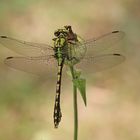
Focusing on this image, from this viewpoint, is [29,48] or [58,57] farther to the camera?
[29,48]

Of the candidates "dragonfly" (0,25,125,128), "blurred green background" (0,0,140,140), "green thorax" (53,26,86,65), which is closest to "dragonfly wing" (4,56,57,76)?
"dragonfly" (0,25,125,128)

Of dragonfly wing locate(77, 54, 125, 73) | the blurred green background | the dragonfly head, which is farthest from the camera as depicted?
the blurred green background

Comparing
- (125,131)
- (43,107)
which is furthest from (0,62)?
(125,131)

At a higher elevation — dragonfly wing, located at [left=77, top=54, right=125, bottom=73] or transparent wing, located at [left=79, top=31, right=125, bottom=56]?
transparent wing, located at [left=79, top=31, right=125, bottom=56]

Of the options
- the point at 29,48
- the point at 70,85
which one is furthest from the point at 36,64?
the point at 70,85

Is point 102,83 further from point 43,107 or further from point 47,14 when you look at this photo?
point 47,14

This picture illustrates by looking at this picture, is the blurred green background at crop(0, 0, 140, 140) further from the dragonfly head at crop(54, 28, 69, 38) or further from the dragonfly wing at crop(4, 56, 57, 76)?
the dragonfly head at crop(54, 28, 69, 38)

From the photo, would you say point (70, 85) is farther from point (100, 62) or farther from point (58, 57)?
point (58, 57)

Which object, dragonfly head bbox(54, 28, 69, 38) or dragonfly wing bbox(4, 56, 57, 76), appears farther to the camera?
dragonfly wing bbox(4, 56, 57, 76)
